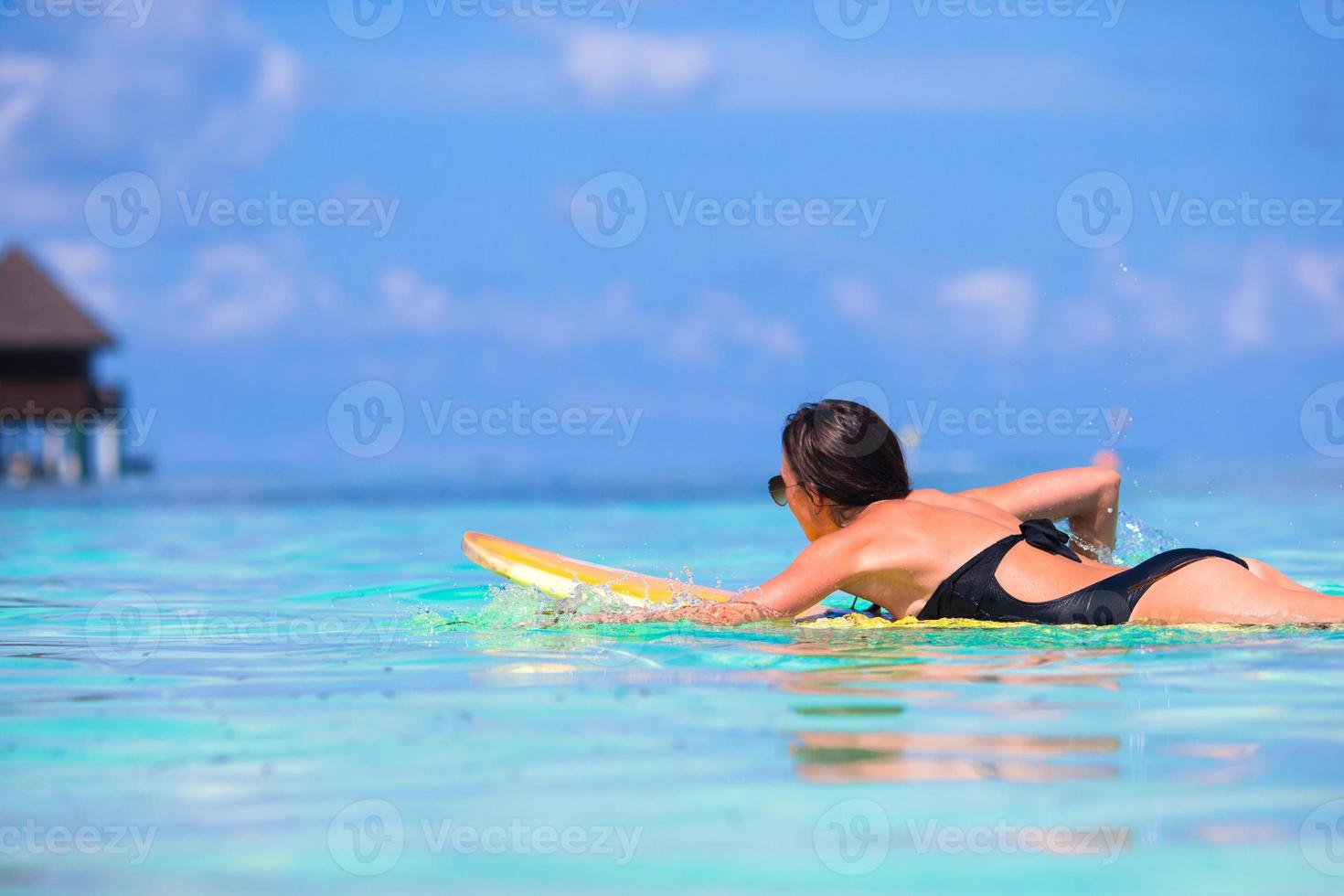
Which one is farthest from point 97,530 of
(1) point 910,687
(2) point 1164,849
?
(2) point 1164,849

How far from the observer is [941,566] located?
16.1ft

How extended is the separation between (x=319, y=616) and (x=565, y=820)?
4153mm

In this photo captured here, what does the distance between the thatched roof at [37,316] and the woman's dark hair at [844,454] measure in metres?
32.9

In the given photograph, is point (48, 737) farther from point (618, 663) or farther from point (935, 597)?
point (935, 597)

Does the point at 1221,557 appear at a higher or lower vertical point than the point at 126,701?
higher

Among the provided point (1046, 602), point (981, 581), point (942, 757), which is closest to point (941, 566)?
point (981, 581)

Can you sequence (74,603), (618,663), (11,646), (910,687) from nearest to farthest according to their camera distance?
(910,687) → (618,663) → (11,646) → (74,603)

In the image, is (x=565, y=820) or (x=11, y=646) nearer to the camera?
(x=565, y=820)

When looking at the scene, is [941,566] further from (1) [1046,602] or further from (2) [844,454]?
(2) [844,454]

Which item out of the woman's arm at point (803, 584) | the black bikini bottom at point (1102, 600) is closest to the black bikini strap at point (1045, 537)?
the black bikini bottom at point (1102, 600)

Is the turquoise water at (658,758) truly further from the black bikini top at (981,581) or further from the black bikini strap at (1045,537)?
the black bikini strap at (1045,537)

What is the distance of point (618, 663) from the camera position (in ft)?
15.5

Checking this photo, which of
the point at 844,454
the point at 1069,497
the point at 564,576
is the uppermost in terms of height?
the point at 844,454

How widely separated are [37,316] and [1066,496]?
34.0 meters
